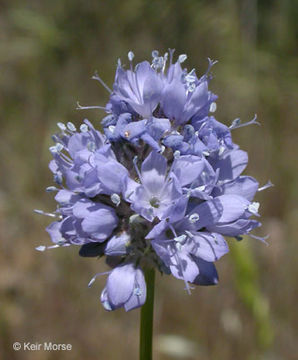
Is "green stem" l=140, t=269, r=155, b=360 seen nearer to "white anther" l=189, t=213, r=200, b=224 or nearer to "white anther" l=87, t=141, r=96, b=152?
"white anther" l=189, t=213, r=200, b=224

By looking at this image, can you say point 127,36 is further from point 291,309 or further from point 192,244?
point 192,244

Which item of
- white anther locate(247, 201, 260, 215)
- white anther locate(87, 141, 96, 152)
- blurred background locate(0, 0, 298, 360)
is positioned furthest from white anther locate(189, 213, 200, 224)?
blurred background locate(0, 0, 298, 360)

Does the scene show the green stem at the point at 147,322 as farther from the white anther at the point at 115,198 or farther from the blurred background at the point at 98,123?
the blurred background at the point at 98,123

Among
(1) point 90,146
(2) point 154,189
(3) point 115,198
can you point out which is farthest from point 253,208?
(1) point 90,146

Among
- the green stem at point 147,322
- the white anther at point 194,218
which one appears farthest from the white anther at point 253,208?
the green stem at point 147,322

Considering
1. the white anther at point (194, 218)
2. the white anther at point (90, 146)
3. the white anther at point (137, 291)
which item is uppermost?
the white anther at point (90, 146)

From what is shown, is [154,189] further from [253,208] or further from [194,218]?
[253,208]
